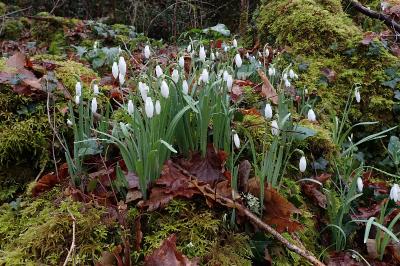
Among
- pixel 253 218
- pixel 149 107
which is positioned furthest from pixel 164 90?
pixel 253 218

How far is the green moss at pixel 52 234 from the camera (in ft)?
5.29

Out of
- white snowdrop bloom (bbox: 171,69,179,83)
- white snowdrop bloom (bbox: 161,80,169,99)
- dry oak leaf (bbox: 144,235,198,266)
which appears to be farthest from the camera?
white snowdrop bloom (bbox: 171,69,179,83)

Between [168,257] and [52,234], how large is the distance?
491 mm

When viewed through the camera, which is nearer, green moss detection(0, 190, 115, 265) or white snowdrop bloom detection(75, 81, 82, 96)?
green moss detection(0, 190, 115, 265)

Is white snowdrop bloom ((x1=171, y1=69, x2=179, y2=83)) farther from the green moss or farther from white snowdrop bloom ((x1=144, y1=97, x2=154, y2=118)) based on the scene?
the green moss

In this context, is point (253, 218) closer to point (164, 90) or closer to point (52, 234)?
point (164, 90)

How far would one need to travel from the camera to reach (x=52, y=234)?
1.66 meters

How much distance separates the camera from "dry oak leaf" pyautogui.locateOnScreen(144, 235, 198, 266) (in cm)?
155

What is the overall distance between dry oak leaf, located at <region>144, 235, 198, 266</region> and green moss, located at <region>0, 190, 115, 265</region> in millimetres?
212

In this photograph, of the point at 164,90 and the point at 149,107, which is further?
the point at 164,90

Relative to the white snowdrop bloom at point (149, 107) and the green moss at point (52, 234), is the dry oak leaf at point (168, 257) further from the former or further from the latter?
the white snowdrop bloom at point (149, 107)

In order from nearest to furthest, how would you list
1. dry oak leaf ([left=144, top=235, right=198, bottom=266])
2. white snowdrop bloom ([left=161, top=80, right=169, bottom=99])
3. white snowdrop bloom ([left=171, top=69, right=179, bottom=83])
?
1. dry oak leaf ([left=144, top=235, right=198, bottom=266])
2. white snowdrop bloom ([left=161, top=80, right=169, bottom=99])
3. white snowdrop bloom ([left=171, top=69, right=179, bottom=83])

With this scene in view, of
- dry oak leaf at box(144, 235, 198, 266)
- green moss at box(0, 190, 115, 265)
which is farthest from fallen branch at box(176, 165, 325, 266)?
green moss at box(0, 190, 115, 265)

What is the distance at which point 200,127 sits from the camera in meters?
2.06
